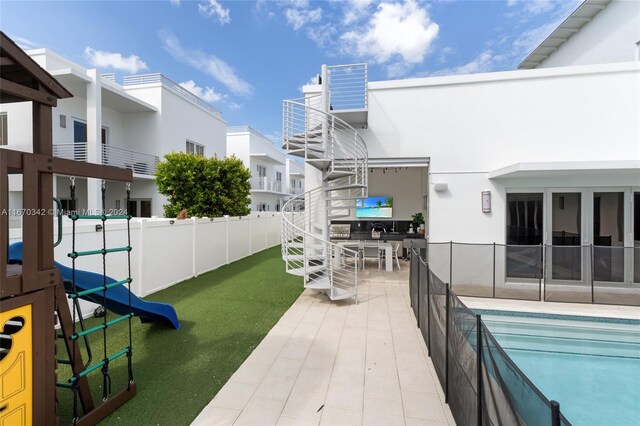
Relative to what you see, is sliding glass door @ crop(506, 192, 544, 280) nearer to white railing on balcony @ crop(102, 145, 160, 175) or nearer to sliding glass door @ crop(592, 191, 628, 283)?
sliding glass door @ crop(592, 191, 628, 283)

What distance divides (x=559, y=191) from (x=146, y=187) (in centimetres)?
1417

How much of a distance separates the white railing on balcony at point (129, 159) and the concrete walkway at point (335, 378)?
10.6 meters

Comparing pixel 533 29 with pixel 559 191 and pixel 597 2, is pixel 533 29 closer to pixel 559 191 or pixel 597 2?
pixel 597 2

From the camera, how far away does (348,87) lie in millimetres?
6793

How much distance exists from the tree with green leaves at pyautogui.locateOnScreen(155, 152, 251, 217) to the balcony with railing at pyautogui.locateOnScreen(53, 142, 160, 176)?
12.1ft

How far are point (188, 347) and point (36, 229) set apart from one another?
223cm

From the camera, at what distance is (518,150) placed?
21.5ft

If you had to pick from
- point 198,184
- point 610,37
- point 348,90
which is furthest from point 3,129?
point 610,37

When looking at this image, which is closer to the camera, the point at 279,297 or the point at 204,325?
the point at 204,325

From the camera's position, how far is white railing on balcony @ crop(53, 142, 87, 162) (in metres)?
9.66

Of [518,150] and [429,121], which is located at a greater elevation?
[429,121]

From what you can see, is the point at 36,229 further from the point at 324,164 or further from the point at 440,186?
the point at 440,186

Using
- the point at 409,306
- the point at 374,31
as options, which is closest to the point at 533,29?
the point at 374,31

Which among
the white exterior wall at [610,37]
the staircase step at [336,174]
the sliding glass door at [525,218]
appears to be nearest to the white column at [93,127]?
the staircase step at [336,174]
